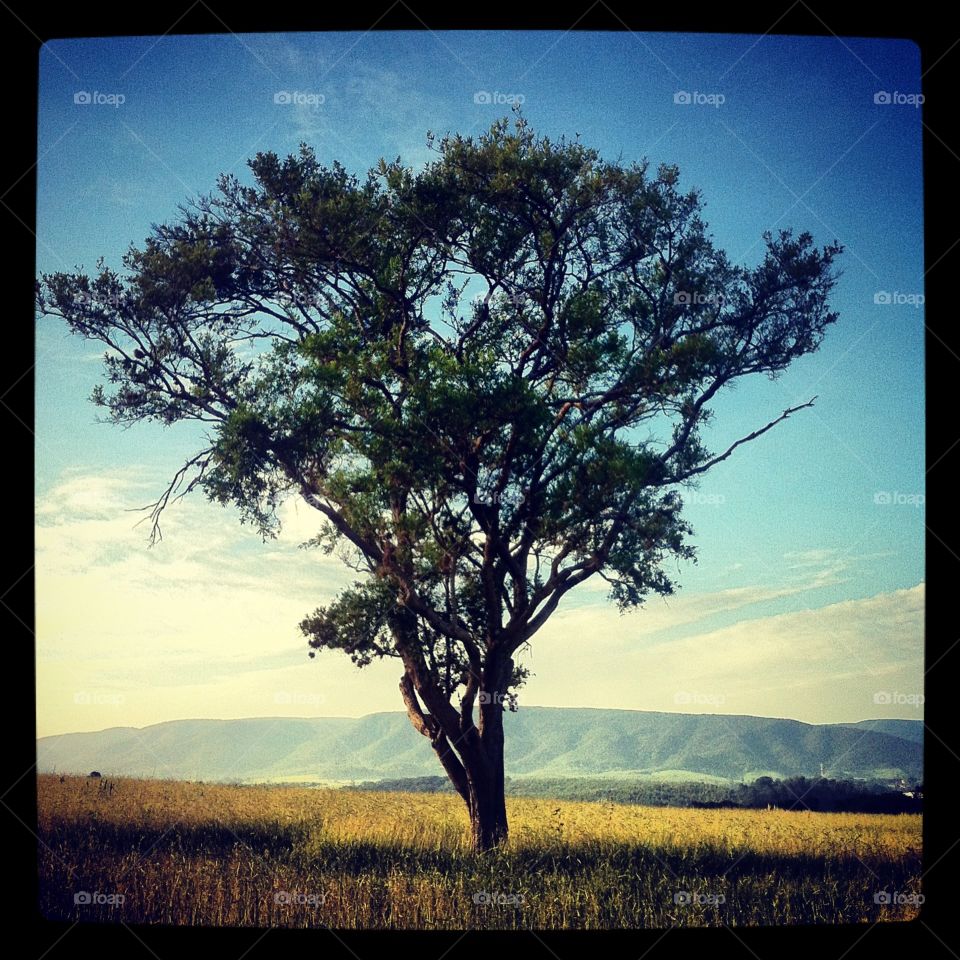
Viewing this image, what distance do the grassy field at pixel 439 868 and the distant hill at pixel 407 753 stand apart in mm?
853

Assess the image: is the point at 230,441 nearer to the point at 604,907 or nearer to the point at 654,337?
the point at 654,337

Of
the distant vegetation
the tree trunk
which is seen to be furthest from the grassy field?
the distant vegetation

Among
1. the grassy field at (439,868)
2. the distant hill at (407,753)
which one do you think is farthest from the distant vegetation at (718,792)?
the grassy field at (439,868)

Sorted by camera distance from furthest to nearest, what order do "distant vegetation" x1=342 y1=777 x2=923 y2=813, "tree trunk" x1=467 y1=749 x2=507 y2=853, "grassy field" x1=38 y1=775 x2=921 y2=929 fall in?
"distant vegetation" x1=342 y1=777 x2=923 y2=813, "tree trunk" x1=467 y1=749 x2=507 y2=853, "grassy field" x1=38 y1=775 x2=921 y2=929

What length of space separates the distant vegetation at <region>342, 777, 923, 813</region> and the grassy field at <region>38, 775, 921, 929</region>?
2.82 meters

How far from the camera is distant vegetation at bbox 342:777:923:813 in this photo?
53.2ft

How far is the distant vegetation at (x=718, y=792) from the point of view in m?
16.2

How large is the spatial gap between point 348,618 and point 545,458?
3477 millimetres

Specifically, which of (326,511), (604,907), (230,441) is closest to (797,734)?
(604,907)

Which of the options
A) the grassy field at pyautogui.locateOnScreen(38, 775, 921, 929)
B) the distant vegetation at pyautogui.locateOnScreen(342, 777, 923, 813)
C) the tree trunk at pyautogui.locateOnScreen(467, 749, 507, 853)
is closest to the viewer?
the grassy field at pyautogui.locateOnScreen(38, 775, 921, 929)

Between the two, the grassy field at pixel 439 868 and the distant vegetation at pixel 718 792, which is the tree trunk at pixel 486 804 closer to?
the grassy field at pixel 439 868

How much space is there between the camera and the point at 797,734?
21.9 meters

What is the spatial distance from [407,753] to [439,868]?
20.0 ft

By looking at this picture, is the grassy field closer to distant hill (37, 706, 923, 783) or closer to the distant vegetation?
distant hill (37, 706, 923, 783)
